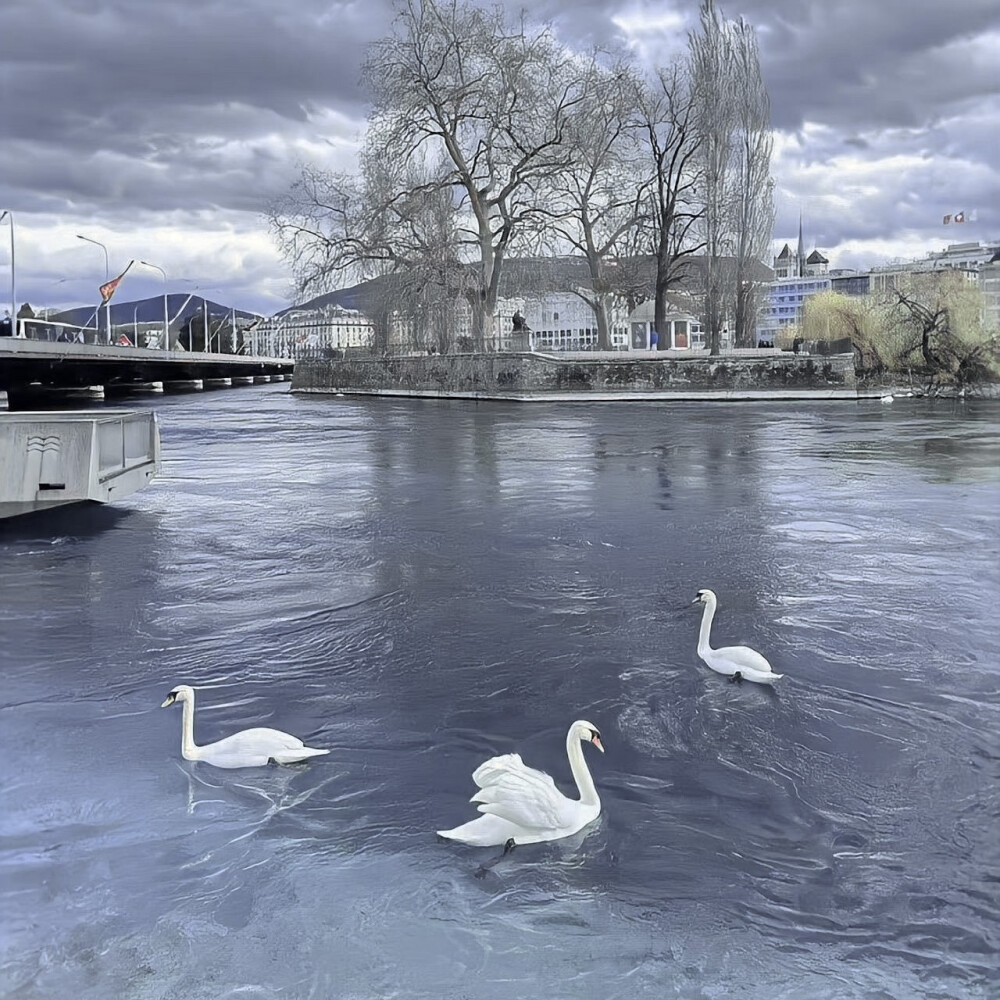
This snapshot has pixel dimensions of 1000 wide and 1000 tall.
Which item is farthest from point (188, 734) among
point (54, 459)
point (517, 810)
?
point (54, 459)

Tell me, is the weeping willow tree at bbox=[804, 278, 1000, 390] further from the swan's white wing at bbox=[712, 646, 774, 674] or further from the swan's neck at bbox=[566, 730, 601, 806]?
the swan's neck at bbox=[566, 730, 601, 806]

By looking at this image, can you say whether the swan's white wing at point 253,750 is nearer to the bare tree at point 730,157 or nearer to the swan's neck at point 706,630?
the swan's neck at point 706,630

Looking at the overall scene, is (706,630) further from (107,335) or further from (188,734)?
(107,335)

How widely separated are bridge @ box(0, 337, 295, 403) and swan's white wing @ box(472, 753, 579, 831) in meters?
39.7

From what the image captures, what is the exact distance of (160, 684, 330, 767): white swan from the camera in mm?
5207

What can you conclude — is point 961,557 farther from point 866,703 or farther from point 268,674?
point 268,674

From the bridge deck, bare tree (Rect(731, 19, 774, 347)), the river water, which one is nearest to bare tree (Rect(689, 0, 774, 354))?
bare tree (Rect(731, 19, 774, 347))

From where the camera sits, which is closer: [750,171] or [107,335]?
[750,171]

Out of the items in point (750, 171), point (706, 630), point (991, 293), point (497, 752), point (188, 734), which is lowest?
point (497, 752)

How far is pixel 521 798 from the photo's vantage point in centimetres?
440

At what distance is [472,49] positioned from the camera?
4319 centimetres

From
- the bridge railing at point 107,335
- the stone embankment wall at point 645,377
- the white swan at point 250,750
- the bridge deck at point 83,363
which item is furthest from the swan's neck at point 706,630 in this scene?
the bridge railing at point 107,335

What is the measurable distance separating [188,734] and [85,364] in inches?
2011

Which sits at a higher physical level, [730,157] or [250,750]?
[730,157]
